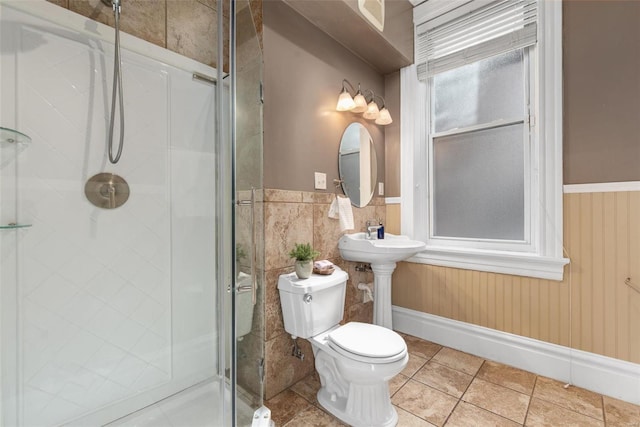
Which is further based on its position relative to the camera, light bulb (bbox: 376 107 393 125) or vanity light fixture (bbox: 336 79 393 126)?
light bulb (bbox: 376 107 393 125)

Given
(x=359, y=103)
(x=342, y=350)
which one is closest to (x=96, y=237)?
(x=342, y=350)

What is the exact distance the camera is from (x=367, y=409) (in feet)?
4.51

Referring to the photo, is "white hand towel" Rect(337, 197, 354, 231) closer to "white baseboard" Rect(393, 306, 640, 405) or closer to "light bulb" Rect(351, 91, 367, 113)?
"light bulb" Rect(351, 91, 367, 113)

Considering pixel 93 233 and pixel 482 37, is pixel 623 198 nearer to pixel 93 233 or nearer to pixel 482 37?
pixel 482 37

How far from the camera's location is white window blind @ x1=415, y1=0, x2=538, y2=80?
73.1 inches

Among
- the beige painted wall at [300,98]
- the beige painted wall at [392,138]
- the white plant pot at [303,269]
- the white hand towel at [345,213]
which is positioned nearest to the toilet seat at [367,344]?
the white plant pot at [303,269]

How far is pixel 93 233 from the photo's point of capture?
129cm

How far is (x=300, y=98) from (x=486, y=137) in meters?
1.38

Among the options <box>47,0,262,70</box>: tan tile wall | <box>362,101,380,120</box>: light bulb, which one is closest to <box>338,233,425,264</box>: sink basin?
<box>362,101,380,120</box>: light bulb

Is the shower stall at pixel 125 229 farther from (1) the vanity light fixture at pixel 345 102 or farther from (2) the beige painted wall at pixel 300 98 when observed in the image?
(1) the vanity light fixture at pixel 345 102

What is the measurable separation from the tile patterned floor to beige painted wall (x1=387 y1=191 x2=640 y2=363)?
0.28 meters

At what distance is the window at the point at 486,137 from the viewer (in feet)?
5.79

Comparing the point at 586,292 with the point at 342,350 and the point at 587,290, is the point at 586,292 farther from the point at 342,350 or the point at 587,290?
the point at 342,350

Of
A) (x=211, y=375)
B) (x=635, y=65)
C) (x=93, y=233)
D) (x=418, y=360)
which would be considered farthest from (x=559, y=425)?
(x=93, y=233)
